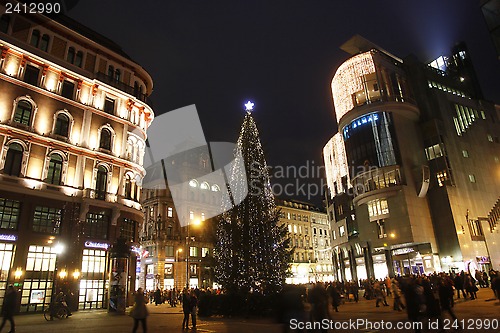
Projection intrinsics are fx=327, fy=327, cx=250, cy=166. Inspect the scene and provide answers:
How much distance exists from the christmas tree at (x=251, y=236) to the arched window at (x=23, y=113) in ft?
64.0

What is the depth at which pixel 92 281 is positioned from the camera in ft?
93.7

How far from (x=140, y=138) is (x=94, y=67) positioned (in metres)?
8.58

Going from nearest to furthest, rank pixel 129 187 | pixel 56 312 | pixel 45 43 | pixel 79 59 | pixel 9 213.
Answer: pixel 56 312
pixel 9 213
pixel 45 43
pixel 79 59
pixel 129 187

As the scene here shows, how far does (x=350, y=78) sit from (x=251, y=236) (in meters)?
46.1

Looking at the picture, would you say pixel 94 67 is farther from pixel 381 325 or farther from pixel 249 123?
pixel 381 325

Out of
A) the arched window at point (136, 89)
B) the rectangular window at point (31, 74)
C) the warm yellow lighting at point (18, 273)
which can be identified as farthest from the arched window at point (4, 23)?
the warm yellow lighting at point (18, 273)

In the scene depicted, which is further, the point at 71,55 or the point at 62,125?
the point at 71,55

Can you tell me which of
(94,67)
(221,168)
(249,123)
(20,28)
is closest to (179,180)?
(221,168)

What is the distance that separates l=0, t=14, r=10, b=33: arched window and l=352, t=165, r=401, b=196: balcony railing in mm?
47763

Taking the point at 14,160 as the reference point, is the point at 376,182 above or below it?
above

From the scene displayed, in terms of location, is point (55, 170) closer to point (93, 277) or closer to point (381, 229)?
point (93, 277)

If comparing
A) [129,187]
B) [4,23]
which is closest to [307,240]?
[129,187]

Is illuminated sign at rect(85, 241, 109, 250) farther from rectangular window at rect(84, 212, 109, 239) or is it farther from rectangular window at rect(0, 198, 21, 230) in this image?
rectangular window at rect(0, 198, 21, 230)

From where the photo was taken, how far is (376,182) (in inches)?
2004
